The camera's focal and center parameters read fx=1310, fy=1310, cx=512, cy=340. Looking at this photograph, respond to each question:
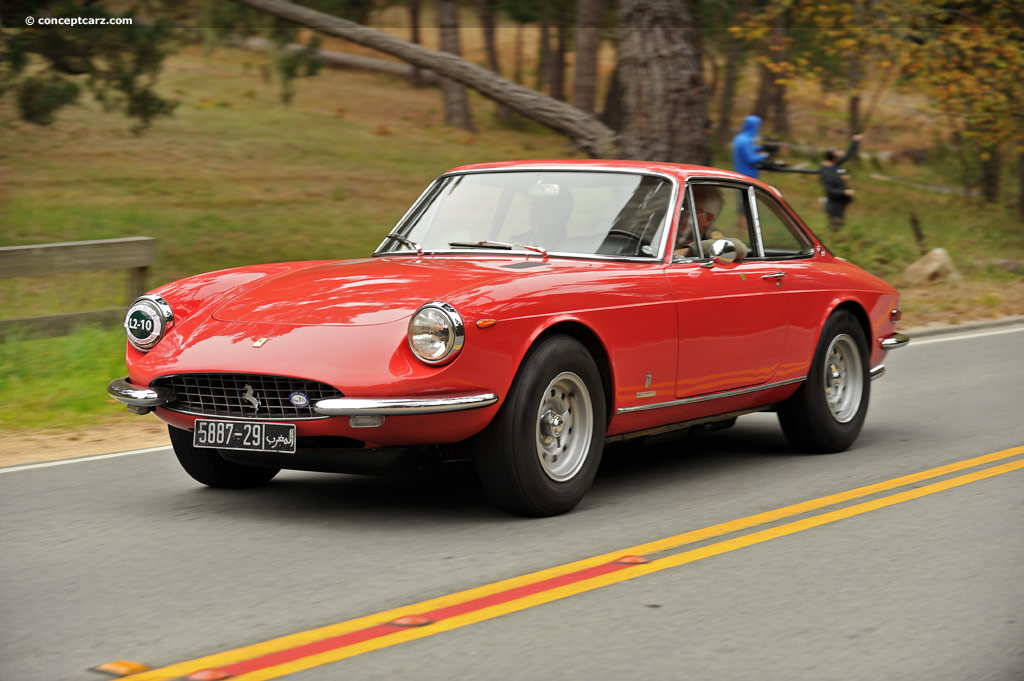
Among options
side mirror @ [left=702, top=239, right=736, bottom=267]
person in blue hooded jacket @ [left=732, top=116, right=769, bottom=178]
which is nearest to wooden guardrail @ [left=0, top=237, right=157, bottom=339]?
side mirror @ [left=702, top=239, right=736, bottom=267]

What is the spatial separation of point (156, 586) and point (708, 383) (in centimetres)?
310

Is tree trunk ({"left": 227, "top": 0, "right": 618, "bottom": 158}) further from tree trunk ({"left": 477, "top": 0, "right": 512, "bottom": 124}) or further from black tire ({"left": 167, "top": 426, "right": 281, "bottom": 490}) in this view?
tree trunk ({"left": 477, "top": 0, "right": 512, "bottom": 124})

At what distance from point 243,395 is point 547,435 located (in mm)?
1357

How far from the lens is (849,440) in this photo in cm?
792

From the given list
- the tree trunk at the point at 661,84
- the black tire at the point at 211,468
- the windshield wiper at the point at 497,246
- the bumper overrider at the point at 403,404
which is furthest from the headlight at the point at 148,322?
the tree trunk at the point at 661,84

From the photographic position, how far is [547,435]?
19.4ft

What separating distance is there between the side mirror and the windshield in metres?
0.29

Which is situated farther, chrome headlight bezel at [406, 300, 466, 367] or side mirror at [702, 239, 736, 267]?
side mirror at [702, 239, 736, 267]

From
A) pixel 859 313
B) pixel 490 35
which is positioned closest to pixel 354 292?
pixel 859 313

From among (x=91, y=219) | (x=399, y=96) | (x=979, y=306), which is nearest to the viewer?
(x=979, y=306)

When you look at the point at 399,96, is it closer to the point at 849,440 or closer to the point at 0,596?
the point at 849,440

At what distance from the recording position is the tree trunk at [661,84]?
15.5 metres

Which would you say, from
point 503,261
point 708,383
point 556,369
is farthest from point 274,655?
point 708,383

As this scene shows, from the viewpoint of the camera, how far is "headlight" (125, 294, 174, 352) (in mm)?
6195
